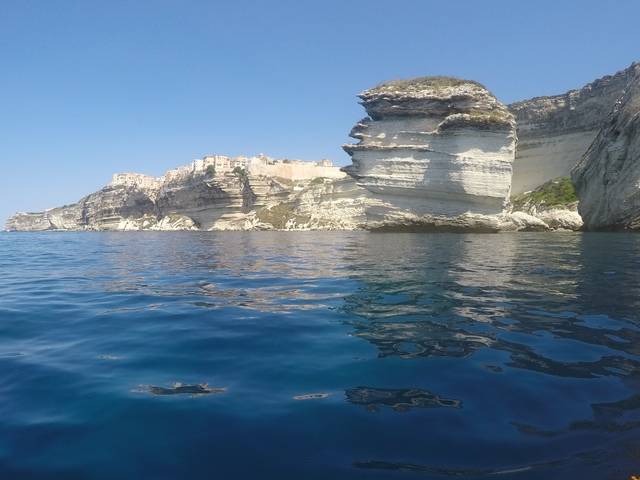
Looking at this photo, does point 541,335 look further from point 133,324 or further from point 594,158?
point 594,158

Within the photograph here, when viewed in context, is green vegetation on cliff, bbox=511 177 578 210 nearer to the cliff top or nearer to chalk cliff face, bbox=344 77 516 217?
chalk cliff face, bbox=344 77 516 217

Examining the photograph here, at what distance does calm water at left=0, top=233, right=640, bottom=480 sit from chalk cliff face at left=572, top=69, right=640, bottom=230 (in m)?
25.4

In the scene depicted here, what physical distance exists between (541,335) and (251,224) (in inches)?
3467

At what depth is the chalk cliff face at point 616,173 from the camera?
1159 inches

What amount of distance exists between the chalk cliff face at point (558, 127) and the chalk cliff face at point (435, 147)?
4130 cm

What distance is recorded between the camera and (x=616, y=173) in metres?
31.0

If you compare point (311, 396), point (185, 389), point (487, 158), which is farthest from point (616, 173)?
point (185, 389)

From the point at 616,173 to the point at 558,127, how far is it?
55.1 meters

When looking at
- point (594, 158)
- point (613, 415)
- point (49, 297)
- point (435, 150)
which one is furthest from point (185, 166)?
point (613, 415)

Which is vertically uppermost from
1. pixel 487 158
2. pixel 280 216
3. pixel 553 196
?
pixel 487 158

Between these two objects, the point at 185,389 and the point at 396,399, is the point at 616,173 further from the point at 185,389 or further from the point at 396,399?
the point at 185,389

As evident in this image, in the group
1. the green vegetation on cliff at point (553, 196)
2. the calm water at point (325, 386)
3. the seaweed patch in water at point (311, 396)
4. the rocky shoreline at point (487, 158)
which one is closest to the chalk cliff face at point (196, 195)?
the rocky shoreline at point (487, 158)

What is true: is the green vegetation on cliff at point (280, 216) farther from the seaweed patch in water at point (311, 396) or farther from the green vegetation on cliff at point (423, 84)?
the seaweed patch in water at point (311, 396)

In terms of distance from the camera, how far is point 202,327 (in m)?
6.64
